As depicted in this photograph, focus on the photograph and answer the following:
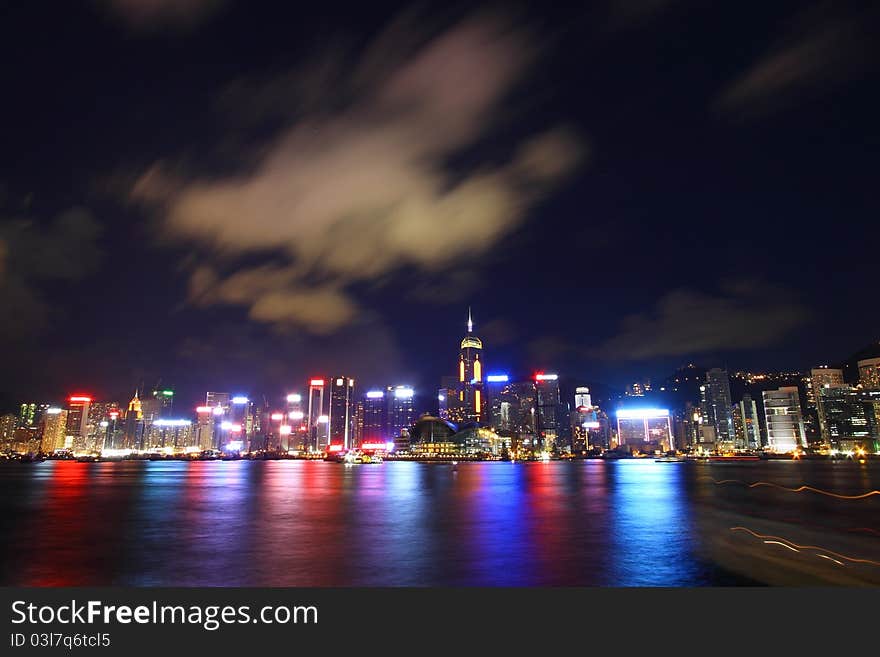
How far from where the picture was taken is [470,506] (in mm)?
49500

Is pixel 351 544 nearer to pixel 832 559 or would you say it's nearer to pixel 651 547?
pixel 651 547

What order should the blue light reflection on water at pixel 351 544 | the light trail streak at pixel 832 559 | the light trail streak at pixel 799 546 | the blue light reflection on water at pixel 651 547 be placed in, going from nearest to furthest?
the blue light reflection on water at pixel 651 547, the blue light reflection on water at pixel 351 544, the light trail streak at pixel 832 559, the light trail streak at pixel 799 546

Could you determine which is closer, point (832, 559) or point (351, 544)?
point (832, 559)

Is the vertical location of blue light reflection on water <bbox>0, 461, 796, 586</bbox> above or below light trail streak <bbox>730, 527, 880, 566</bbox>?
above

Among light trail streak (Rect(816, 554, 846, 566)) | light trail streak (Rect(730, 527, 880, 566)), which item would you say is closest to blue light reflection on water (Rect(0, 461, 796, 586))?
light trail streak (Rect(730, 527, 880, 566))

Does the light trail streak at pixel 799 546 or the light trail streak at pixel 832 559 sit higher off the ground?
the light trail streak at pixel 832 559

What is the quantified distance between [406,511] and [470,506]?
7547 millimetres

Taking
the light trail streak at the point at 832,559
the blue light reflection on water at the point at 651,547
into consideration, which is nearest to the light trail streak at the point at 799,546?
the light trail streak at the point at 832,559

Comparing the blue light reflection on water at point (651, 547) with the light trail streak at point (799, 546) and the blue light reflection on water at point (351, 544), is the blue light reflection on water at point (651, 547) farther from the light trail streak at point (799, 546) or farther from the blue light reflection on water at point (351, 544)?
the light trail streak at point (799, 546)

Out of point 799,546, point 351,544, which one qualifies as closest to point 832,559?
point 799,546

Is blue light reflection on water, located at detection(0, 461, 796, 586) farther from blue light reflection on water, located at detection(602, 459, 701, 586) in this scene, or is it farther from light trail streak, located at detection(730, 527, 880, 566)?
light trail streak, located at detection(730, 527, 880, 566)

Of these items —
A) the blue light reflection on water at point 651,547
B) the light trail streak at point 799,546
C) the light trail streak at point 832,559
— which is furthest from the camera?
the light trail streak at point 799,546

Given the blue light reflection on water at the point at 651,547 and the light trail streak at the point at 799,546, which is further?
the light trail streak at the point at 799,546

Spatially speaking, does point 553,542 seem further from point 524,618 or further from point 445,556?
point 524,618
